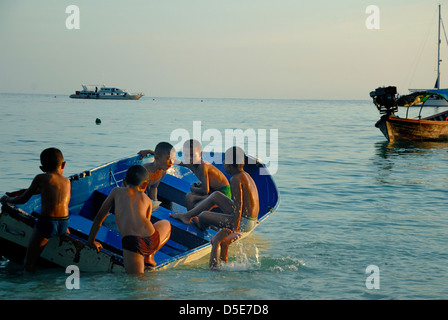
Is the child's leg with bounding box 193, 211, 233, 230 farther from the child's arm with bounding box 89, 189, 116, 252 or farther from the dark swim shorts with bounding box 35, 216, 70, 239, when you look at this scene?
the dark swim shorts with bounding box 35, 216, 70, 239

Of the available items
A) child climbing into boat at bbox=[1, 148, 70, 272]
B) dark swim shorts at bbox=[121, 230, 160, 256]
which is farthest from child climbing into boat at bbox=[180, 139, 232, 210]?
child climbing into boat at bbox=[1, 148, 70, 272]

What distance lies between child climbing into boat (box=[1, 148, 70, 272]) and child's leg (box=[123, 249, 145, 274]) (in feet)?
3.00

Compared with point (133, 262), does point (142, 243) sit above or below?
above

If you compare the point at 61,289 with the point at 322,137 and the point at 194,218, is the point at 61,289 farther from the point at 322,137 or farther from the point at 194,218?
the point at 322,137

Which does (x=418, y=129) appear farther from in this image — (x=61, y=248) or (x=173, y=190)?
(x=61, y=248)

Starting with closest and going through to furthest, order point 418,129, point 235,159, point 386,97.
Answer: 1. point 235,159
2. point 386,97
3. point 418,129

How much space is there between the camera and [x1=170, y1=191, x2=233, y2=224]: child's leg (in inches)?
310

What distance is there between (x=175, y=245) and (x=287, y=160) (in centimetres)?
1566

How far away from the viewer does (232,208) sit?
784 cm

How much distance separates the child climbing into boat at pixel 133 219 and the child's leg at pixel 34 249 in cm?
68

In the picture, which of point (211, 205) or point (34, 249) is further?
point (211, 205)

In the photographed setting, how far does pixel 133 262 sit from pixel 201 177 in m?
2.48

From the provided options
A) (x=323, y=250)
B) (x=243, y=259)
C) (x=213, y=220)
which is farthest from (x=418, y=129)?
(x=213, y=220)

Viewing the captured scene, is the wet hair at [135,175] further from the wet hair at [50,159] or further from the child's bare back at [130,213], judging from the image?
the wet hair at [50,159]
